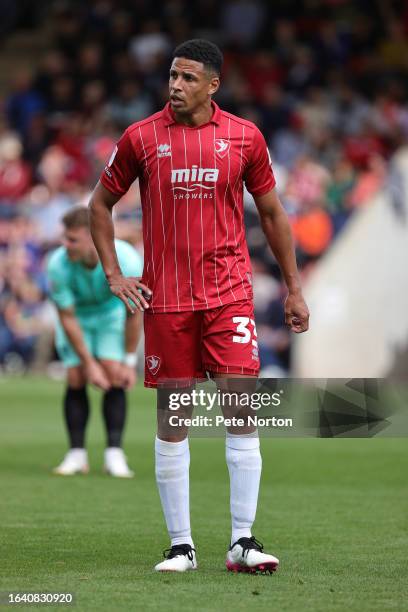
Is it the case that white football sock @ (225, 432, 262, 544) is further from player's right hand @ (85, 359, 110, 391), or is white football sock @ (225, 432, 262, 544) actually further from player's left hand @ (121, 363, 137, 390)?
player's left hand @ (121, 363, 137, 390)

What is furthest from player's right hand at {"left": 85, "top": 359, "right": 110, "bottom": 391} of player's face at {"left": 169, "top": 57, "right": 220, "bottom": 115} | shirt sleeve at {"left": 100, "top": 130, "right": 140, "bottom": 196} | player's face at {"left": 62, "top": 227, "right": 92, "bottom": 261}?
player's face at {"left": 169, "top": 57, "right": 220, "bottom": 115}

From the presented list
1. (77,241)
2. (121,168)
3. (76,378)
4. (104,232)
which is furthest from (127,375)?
(121,168)

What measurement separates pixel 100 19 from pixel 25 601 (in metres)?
21.1

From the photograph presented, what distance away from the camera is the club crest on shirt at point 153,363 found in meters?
6.73

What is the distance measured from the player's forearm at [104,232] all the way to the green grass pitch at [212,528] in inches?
57.8

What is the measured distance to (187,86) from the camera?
664 centimetres

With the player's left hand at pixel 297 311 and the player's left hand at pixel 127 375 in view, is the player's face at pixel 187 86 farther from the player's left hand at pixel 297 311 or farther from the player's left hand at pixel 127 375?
the player's left hand at pixel 127 375

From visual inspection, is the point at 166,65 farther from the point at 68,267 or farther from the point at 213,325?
the point at 213,325

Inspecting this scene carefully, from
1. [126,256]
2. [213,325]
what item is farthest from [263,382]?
[126,256]

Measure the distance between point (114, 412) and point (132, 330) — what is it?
0.79m

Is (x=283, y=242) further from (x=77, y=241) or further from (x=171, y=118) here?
(x=77, y=241)

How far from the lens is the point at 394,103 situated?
23141 millimetres

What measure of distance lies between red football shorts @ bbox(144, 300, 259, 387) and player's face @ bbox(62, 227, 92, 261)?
380 cm

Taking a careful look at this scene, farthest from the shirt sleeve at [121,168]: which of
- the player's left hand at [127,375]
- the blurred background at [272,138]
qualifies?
the blurred background at [272,138]
